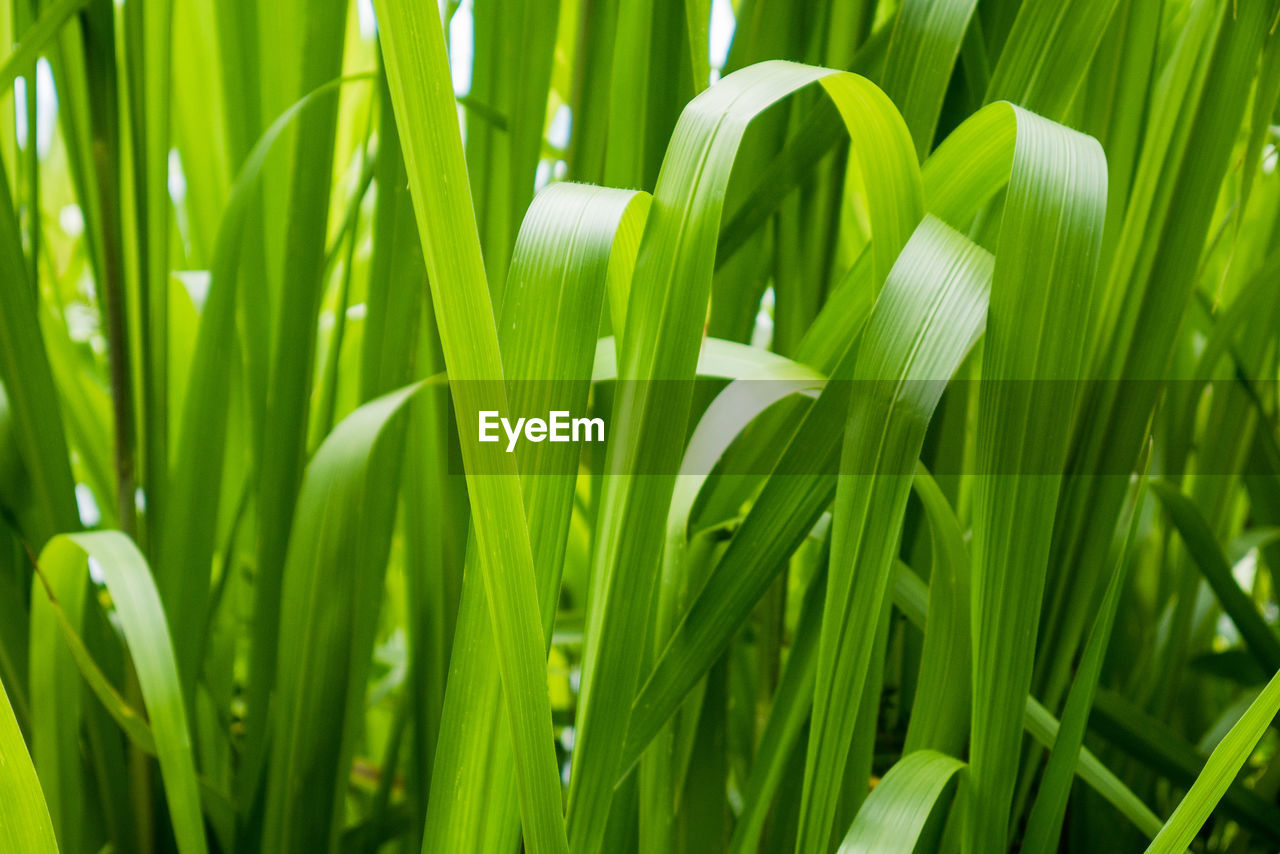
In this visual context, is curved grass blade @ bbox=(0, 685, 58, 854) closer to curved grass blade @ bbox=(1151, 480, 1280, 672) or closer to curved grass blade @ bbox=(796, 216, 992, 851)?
curved grass blade @ bbox=(796, 216, 992, 851)

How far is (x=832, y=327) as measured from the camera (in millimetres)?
293

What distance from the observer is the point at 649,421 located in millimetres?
221

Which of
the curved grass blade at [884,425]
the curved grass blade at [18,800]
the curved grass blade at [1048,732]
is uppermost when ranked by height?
the curved grass blade at [884,425]

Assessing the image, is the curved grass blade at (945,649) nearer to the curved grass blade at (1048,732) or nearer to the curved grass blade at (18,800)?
the curved grass blade at (1048,732)

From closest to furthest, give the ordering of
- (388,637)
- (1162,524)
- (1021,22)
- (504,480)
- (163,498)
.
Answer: (504,480) < (1021,22) < (163,498) < (1162,524) < (388,637)

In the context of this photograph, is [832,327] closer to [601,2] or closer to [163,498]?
[601,2]

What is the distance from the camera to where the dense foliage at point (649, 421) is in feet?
0.71

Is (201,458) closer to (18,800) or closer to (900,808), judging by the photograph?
(18,800)

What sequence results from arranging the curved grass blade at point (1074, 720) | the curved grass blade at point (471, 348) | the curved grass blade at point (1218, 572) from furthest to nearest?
the curved grass blade at point (1218, 572), the curved grass blade at point (1074, 720), the curved grass blade at point (471, 348)

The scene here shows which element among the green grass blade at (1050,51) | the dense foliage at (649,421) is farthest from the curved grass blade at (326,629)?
the green grass blade at (1050,51)

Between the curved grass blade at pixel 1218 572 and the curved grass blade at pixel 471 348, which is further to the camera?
the curved grass blade at pixel 1218 572

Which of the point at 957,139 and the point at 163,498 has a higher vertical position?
the point at 957,139

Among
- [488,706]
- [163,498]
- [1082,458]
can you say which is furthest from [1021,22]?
[163,498]

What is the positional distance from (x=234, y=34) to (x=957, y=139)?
32cm
